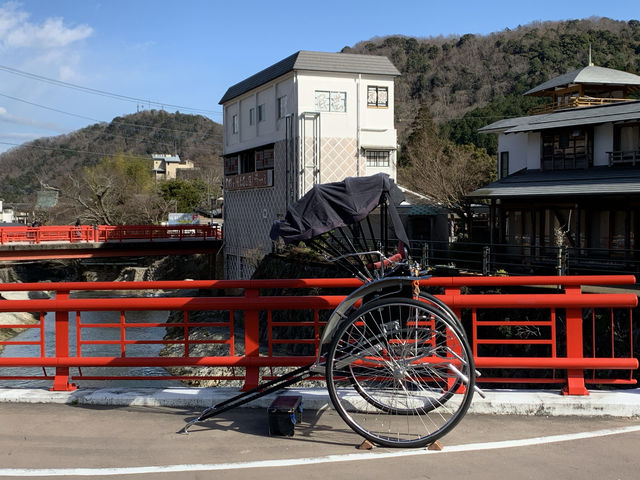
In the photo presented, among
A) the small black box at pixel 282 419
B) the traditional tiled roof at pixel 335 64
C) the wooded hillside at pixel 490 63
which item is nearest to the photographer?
the small black box at pixel 282 419

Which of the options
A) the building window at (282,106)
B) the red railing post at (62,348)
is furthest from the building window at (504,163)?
the red railing post at (62,348)

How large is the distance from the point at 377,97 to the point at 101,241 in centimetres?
2252

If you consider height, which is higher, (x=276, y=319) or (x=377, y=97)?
(x=377, y=97)

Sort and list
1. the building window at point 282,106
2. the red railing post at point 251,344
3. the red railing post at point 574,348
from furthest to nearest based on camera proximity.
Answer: the building window at point 282,106
the red railing post at point 251,344
the red railing post at point 574,348

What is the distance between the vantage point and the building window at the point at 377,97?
3941 cm

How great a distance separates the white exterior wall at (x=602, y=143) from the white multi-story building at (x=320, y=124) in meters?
12.3

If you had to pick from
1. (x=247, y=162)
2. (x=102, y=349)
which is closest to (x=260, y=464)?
(x=102, y=349)

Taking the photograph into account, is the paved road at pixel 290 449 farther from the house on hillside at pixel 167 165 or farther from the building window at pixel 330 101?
the house on hillside at pixel 167 165

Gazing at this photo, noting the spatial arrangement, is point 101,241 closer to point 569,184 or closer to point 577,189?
point 569,184

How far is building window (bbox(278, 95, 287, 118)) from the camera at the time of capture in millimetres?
40019

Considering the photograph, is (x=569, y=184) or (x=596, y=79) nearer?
(x=569, y=184)

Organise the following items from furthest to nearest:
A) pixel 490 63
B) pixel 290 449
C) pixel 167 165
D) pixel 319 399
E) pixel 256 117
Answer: pixel 167 165 < pixel 490 63 < pixel 256 117 < pixel 319 399 < pixel 290 449

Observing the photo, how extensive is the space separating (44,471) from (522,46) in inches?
5488

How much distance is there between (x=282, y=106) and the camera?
4050 cm
